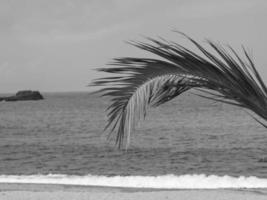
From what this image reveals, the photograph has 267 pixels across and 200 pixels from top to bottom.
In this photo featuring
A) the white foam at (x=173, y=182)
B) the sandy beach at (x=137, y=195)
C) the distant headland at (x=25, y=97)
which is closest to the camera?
the sandy beach at (x=137, y=195)

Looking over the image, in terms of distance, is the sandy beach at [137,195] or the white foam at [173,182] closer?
the sandy beach at [137,195]

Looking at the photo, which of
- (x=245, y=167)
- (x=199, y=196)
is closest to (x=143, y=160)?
(x=245, y=167)

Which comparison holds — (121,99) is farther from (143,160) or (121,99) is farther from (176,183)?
(143,160)

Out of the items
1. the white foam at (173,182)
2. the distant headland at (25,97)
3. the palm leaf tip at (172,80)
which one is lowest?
the white foam at (173,182)

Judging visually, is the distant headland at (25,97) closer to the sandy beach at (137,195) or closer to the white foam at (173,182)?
the white foam at (173,182)

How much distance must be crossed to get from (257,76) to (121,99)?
1327 mm

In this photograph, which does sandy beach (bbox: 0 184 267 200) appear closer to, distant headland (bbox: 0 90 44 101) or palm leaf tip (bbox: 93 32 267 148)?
palm leaf tip (bbox: 93 32 267 148)

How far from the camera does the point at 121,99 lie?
4.88 meters

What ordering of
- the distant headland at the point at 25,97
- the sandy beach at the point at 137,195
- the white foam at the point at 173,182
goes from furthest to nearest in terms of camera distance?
the distant headland at the point at 25,97 → the white foam at the point at 173,182 → the sandy beach at the point at 137,195

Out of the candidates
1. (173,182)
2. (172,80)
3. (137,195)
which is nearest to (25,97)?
(173,182)

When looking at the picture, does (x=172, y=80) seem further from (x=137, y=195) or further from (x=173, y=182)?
(x=173, y=182)

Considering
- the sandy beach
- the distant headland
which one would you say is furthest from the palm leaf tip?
the distant headland

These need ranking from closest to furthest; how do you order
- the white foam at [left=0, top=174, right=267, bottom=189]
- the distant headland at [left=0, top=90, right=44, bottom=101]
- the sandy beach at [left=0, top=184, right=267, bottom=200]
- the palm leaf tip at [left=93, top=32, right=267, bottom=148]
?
the palm leaf tip at [left=93, top=32, right=267, bottom=148] → the sandy beach at [left=0, top=184, right=267, bottom=200] → the white foam at [left=0, top=174, right=267, bottom=189] → the distant headland at [left=0, top=90, right=44, bottom=101]

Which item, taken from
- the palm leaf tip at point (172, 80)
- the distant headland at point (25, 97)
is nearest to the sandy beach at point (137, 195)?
the palm leaf tip at point (172, 80)
